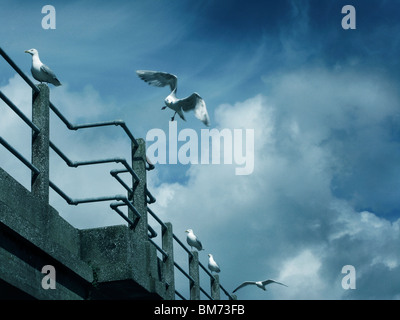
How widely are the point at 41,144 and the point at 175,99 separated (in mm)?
8963

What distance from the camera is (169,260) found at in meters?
13.6

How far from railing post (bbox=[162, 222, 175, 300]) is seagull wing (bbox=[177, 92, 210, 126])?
13.6 ft

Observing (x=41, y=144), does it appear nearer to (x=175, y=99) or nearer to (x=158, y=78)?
(x=175, y=99)

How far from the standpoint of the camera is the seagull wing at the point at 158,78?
18641mm

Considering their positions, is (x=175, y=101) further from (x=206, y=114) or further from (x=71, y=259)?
(x=71, y=259)

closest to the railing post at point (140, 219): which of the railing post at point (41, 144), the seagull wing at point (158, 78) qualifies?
the railing post at point (41, 144)

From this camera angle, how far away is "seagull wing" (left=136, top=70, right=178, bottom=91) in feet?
61.2

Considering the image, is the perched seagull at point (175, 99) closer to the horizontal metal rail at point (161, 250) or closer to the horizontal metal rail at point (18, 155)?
the horizontal metal rail at point (161, 250)

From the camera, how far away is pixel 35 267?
29.4 ft

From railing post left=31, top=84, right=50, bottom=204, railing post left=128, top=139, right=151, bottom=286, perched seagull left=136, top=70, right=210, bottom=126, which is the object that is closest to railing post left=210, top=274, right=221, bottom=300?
perched seagull left=136, top=70, right=210, bottom=126
